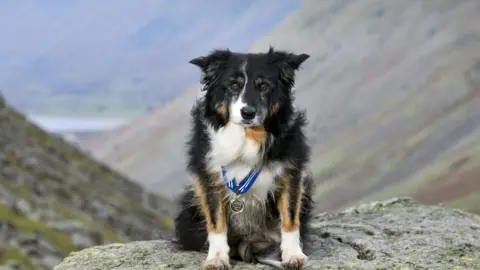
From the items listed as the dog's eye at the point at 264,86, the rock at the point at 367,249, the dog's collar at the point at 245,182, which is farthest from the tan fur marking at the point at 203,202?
the dog's eye at the point at 264,86

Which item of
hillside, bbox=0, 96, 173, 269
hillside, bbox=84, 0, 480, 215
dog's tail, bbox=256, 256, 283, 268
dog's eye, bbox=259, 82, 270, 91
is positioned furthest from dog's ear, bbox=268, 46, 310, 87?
hillside, bbox=84, 0, 480, 215

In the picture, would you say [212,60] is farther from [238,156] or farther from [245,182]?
[245,182]

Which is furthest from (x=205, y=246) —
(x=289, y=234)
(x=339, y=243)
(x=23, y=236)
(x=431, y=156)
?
(x=431, y=156)

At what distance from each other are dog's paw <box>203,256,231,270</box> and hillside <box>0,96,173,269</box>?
2927 cm

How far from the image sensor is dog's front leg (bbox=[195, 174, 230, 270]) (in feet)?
24.7

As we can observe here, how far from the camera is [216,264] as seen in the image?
748 centimetres

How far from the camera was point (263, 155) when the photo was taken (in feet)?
24.2

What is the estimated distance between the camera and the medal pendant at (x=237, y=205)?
7664 millimetres

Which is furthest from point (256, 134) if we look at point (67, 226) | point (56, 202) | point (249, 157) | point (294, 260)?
point (56, 202)

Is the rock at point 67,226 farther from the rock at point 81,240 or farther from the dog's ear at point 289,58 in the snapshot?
the dog's ear at point 289,58

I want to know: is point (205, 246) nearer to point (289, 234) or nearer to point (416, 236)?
point (289, 234)

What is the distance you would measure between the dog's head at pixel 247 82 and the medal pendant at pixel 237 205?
0.94 m

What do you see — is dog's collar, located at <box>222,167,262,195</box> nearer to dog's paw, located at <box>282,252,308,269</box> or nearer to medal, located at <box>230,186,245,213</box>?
medal, located at <box>230,186,245,213</box>

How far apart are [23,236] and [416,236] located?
4199 cm
